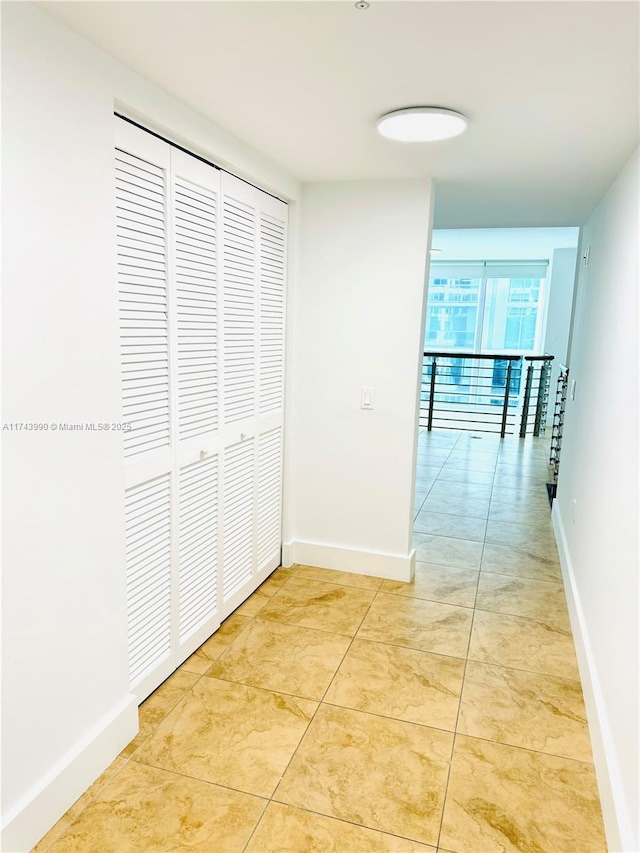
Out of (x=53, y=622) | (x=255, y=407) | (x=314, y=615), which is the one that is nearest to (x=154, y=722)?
(x=53, y=622)

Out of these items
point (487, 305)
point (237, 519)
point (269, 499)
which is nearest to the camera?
point (237, 519)

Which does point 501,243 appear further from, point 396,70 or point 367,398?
point 396,70

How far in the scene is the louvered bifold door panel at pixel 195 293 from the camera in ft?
6.94

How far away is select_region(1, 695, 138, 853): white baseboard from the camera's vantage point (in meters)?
1.49

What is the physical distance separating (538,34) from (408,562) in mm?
2543

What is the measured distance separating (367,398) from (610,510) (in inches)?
55.7

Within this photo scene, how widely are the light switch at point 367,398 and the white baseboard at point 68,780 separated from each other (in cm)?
183

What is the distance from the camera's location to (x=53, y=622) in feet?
5.20

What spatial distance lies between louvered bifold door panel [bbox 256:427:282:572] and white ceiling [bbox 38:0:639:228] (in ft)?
4.71

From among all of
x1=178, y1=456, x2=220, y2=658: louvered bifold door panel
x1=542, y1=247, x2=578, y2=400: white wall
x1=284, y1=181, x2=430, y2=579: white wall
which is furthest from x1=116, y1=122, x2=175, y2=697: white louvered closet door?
x1=542, y1=247, x2=578, y2=400: white wall

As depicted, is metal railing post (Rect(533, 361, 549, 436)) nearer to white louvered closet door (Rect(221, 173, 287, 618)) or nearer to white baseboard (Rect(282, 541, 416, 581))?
white baseboard (Rect(282, 541, 416, 581))

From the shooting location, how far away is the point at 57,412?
1527 mm

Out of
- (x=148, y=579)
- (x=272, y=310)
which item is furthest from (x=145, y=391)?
(x=272, y=310)

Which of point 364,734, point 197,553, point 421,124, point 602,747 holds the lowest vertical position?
point 364,734
